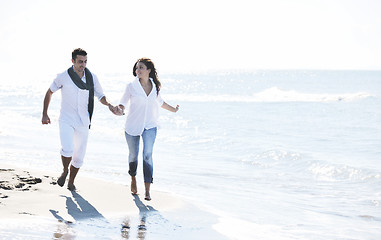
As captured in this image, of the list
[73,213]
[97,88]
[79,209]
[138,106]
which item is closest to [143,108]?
[138,106]

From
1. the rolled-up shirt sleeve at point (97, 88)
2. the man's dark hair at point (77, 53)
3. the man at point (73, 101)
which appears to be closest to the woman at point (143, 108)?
the rolled-up shirt sleeve at point (97, 88)

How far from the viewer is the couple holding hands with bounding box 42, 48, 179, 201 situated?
21.6ft

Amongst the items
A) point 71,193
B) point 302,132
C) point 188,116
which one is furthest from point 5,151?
point 188,116

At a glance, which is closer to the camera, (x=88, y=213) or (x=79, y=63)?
(x=88, y=213)

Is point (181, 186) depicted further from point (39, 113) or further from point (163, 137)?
point (39, 113)

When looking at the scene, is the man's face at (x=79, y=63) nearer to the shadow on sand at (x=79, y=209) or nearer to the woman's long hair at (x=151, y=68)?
the woman's long hair at (x=151, y=68)

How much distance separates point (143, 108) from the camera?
693 centimetres

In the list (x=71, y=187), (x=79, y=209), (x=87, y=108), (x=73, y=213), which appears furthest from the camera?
(x=71, y=187)

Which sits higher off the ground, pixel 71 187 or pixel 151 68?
pixel 151 68

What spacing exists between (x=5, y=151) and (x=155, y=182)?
3.68m

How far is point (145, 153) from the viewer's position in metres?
7.00

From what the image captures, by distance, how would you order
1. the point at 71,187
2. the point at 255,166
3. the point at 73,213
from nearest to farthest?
1. the point at 73,213
2. the point at 71,187
3. the point at 255,166

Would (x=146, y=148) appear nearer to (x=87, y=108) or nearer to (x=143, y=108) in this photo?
(x=143, y=108)

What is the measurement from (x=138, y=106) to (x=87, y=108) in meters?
0.61
